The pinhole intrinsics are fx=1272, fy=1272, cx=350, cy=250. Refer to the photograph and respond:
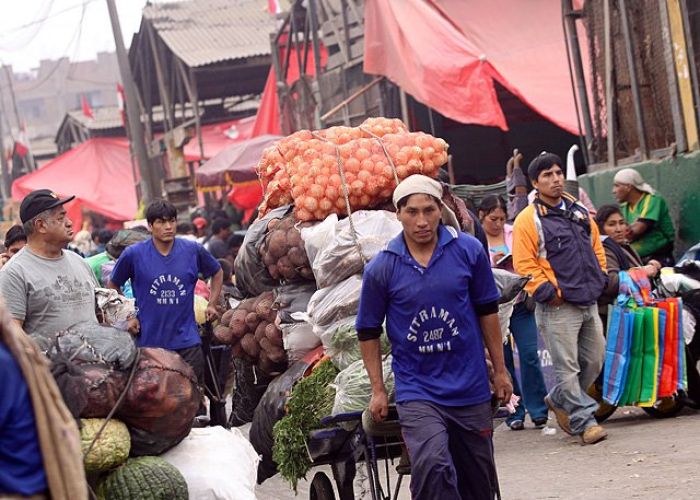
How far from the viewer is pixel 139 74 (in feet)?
104

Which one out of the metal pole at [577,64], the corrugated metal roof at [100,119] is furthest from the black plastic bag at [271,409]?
the corrugated metal roof at [100,119]

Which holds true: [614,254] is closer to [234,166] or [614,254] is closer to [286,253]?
[286,253]

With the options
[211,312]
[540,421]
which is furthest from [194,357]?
[540,421]

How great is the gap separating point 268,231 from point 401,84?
7866 mm

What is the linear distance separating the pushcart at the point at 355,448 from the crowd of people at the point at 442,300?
0.83ft

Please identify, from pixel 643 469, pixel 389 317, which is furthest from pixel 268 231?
pixel 643 469

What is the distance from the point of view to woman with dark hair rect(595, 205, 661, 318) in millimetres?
9195

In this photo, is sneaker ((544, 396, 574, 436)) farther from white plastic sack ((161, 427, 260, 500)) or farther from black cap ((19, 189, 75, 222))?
black cap ((19, 189, 75, 222))

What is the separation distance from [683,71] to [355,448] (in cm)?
628

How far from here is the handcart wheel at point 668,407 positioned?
370 inches

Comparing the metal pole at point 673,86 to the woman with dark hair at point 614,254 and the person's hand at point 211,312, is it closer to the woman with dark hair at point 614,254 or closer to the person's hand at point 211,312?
the woman with dark hair at point 614,254

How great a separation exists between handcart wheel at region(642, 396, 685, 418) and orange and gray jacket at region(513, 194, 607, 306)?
4.43ft

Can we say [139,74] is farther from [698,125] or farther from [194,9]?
[698,125]

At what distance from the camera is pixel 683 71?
37.7 ft
